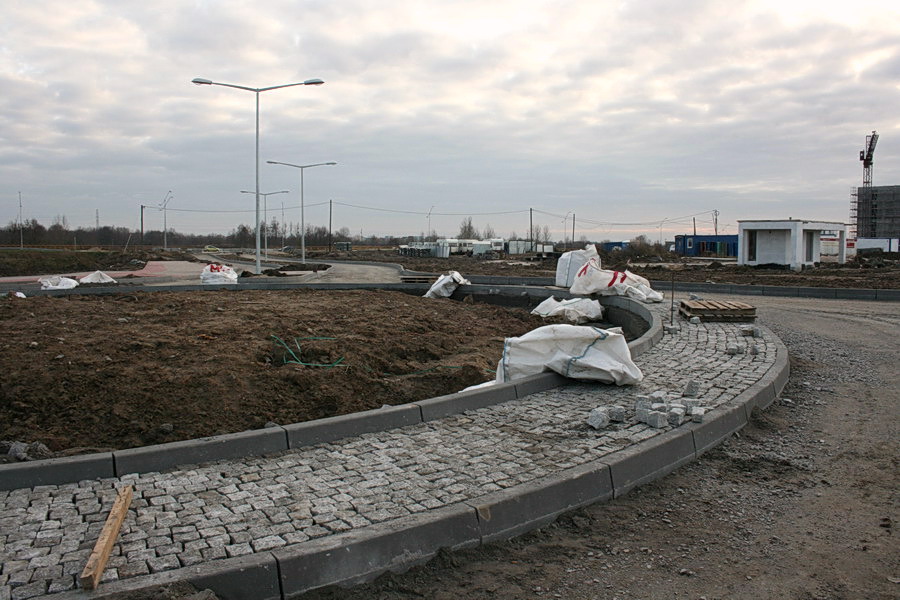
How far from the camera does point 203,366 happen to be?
777cm

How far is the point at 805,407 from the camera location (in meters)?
7.65

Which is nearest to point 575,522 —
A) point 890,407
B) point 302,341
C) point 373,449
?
point 373,449

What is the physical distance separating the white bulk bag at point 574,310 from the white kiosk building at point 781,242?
26749 millimetres

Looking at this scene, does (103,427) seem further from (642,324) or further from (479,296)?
(479,296)

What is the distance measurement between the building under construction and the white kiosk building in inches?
2873

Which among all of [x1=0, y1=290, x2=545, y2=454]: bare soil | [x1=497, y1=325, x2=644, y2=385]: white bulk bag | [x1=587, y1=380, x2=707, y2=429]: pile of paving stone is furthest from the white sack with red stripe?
[x1=587, y1=380, x2=707, y2=429]: pile of paving stone

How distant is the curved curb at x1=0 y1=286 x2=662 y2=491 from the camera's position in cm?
467

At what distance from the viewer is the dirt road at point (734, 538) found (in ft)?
12.1

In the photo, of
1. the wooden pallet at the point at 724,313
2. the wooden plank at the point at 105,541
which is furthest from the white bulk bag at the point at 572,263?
the wooden plank at the point at 105,541

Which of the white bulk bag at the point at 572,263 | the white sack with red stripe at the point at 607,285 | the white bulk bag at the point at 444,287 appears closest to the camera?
the white sack with red stripe at the point at 607,285

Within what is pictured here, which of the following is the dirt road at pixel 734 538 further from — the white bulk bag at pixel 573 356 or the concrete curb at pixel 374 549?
the white bulk bag at pixel 573 356

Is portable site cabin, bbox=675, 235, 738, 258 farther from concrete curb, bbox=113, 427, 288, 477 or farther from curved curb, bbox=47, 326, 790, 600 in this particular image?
concrete curb, bbox=113, 427, 288, 477

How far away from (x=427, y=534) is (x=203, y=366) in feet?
15.6

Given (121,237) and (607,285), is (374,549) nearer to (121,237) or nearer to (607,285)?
(607,285)
